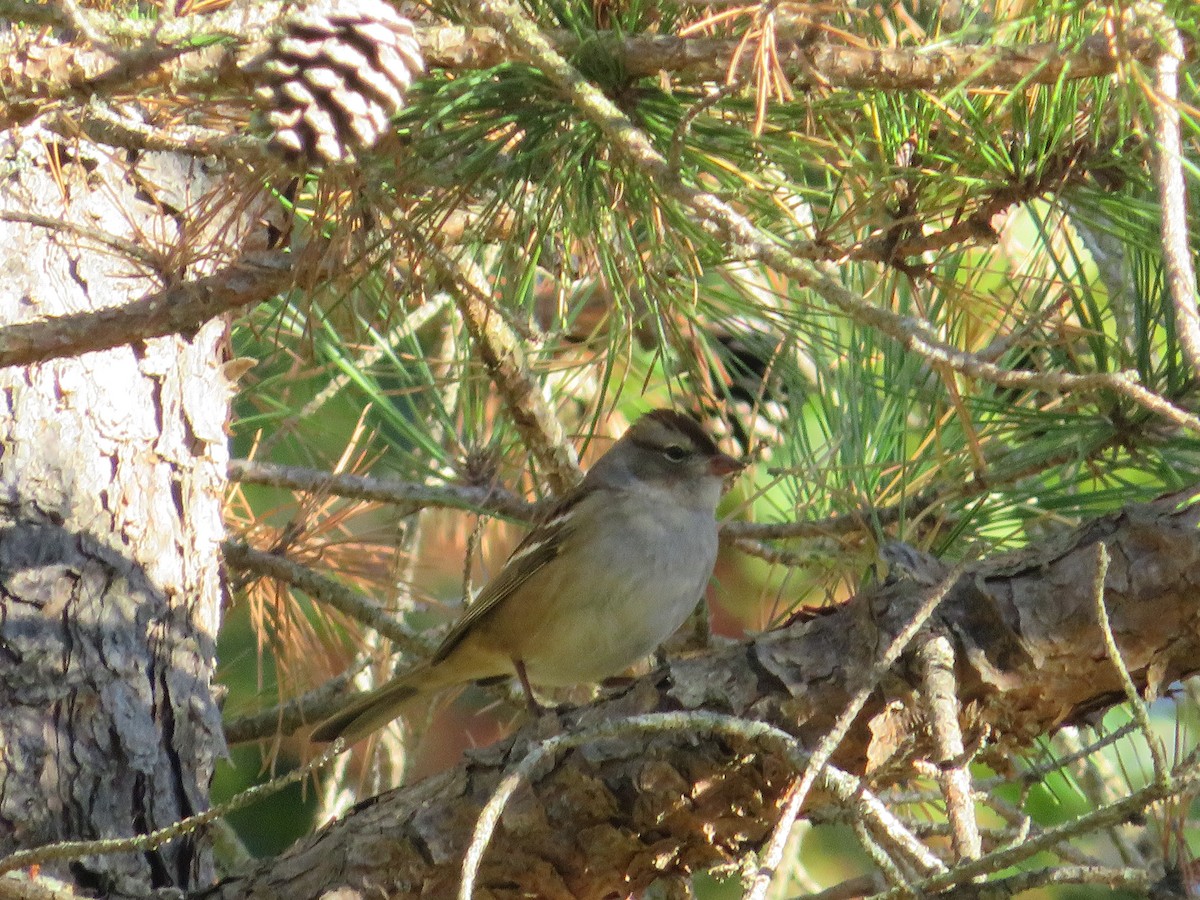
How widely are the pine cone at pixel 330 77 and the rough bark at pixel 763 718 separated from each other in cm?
115

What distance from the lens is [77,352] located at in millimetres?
2305

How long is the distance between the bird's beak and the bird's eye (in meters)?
0.10

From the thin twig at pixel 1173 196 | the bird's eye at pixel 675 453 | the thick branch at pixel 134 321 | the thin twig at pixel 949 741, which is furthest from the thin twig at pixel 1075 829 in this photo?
the bird's eye at pixel 675 453

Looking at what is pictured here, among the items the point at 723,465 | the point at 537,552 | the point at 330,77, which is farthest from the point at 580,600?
the point at 330,77

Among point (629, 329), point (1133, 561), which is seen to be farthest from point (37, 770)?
point (1133, 561)

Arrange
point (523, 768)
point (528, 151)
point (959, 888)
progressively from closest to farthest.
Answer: point (959, 888)
point (523, 768)
point (528, 151)

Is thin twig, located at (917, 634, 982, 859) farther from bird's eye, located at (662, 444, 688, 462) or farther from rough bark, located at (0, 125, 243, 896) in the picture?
bird's eye, located at (662, 444, 688, 462)

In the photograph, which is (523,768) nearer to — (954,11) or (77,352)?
(77,352)

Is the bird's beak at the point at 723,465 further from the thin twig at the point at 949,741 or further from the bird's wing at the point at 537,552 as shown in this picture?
the thin twig at the point at 949,741

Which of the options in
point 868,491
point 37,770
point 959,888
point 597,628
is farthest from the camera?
point 597,628

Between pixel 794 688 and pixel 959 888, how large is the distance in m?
0.71

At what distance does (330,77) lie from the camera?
5.83 ft

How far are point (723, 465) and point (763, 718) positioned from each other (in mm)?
2030

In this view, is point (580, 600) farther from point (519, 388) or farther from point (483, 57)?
point (483, 57)
